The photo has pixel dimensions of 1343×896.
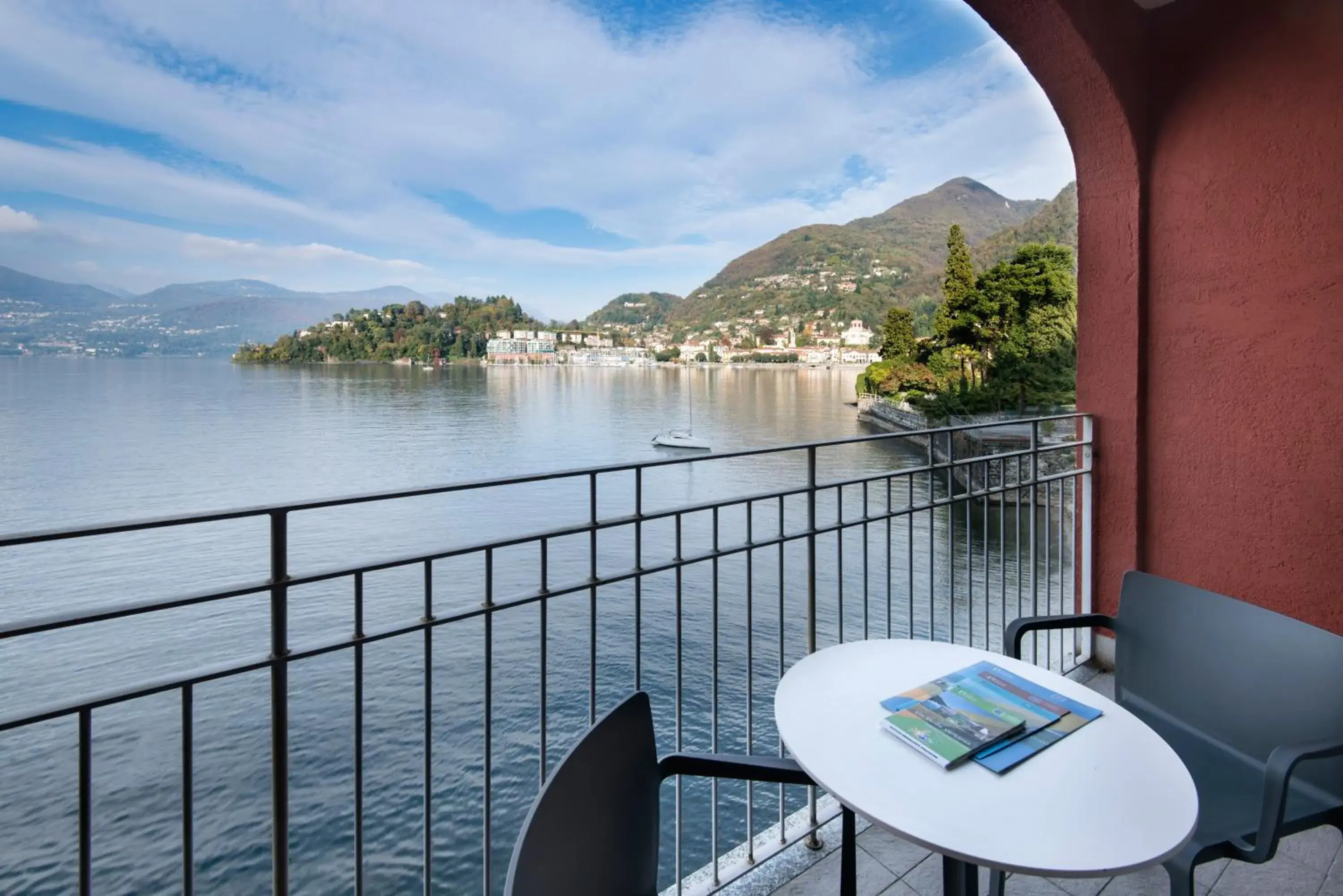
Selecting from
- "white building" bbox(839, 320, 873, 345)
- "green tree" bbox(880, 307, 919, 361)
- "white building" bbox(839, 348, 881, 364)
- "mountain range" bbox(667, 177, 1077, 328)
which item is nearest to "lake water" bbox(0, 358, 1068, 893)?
"white building" bbox(839, 348, 881, 364)

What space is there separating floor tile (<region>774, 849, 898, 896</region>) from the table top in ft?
2.39

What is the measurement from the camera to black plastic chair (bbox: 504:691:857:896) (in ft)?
2.14

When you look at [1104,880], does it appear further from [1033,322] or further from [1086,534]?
[1033,322]

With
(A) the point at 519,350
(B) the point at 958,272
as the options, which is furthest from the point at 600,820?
(A) the point at 519,350

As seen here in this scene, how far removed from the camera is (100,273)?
38.1 meters

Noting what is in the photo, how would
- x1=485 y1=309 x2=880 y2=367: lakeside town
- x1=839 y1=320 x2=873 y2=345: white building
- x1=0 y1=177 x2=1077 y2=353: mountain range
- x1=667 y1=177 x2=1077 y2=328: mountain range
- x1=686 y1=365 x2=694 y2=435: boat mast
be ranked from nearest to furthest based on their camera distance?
x1=0 y1=177 x2=1077 y2=353: mountain range, x1=839 y1=320 x2=873 y2=345: white building, x1=667 y1=177 x2=1077 y2=328: mountain range, x1=485 y1=309 x2=880 y2=367: lakeside town, x1=686 y1=365 x2=694 y2=435: boat mast

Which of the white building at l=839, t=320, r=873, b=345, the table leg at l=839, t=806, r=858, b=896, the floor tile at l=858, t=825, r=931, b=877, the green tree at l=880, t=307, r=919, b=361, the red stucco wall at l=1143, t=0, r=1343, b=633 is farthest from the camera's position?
the white building at l=839, t=320, r=873, b=345

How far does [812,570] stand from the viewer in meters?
1.93

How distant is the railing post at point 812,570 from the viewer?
5.95 ft

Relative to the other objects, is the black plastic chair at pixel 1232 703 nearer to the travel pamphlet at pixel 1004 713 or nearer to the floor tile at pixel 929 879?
the travel pamphlet at pixel 1004 713

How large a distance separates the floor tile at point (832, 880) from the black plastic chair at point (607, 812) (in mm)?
863

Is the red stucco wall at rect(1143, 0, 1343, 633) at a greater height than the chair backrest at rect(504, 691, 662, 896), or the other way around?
the red stucco wall at rect(1143, 0, 1343, 633)

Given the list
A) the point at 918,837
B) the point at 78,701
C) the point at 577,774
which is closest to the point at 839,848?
the point at 918,837

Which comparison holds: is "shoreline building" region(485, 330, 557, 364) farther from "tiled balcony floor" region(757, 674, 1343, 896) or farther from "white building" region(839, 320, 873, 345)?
"tiled balcony floor" region(757, 674, 1343, 896)
